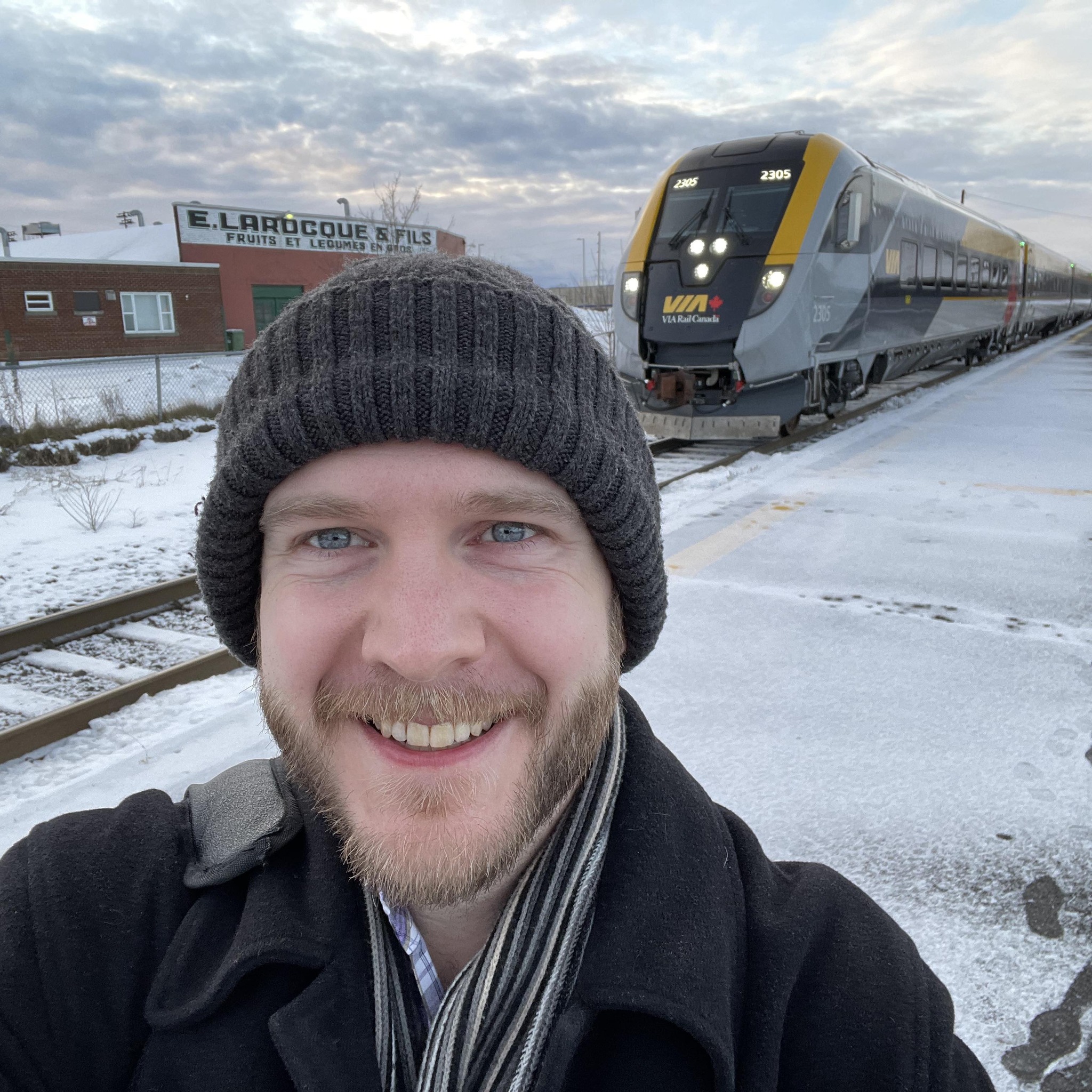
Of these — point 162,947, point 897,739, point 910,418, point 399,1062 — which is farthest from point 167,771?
point 910,418

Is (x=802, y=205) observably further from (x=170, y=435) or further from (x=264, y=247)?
(x=264, y=247)

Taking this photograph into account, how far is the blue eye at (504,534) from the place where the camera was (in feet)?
4.50

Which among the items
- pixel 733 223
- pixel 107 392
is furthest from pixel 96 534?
pixel 107 392

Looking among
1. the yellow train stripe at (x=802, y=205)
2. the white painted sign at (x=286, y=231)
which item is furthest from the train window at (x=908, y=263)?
the white painted sign at (x=286, y=231)

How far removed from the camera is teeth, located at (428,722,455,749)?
4.23 feet

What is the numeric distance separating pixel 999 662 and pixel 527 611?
352 centimetres

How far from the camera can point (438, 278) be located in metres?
1.38

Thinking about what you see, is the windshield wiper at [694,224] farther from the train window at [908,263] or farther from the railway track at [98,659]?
the railway track at [98,659]

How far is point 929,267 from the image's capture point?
43.5 feet

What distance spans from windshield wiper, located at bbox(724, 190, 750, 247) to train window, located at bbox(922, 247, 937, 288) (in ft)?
16.2

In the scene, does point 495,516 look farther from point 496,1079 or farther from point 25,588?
point 25,588

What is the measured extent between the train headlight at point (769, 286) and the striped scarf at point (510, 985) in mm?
8628

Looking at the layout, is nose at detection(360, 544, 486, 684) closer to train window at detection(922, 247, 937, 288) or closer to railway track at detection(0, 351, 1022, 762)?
railway track at detection(0, 351, 1022, 762)

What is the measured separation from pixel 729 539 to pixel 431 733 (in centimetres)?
529
